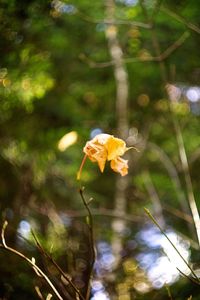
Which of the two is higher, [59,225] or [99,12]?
[99,12]

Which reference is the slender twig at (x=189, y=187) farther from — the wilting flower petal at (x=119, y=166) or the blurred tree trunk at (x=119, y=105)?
the blurred tree trunk at (x=119, y=105)

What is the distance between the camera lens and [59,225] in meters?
4.22

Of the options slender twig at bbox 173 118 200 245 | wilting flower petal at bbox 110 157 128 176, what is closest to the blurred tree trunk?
slender twig at bbox 173 118 200 245

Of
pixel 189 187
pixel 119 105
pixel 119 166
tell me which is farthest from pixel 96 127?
pixel 119 166

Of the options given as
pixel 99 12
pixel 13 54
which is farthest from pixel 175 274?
pixel 99 12

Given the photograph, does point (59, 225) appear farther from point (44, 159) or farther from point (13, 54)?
point (13, 54)

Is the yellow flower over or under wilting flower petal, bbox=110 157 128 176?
over

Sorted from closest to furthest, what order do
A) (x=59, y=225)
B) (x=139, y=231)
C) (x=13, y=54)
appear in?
(x=13, y=54)
(x=59, y=225)
(x=139, y=231)

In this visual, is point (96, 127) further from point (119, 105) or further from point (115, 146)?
point (115, 146)

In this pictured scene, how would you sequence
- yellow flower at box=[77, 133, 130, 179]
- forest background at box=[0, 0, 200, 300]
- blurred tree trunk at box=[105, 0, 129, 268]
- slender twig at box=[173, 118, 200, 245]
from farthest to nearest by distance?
blurred tree trunk at box=[105, 0, 129, 268]
forest background at box=[0, 0, 200, 300]
slender twig at box=[173, 118, 200, 245]
yellow flower at box=[77, 133, 130, 179]

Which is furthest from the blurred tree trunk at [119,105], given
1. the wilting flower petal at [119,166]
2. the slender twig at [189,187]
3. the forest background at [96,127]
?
the wilting flower petal at [119,166]

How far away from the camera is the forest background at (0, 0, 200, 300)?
3.02 metres

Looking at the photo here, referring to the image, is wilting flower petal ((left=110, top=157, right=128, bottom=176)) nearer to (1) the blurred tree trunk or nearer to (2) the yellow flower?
(2) the yellow flower

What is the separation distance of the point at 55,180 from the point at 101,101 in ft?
4.62
